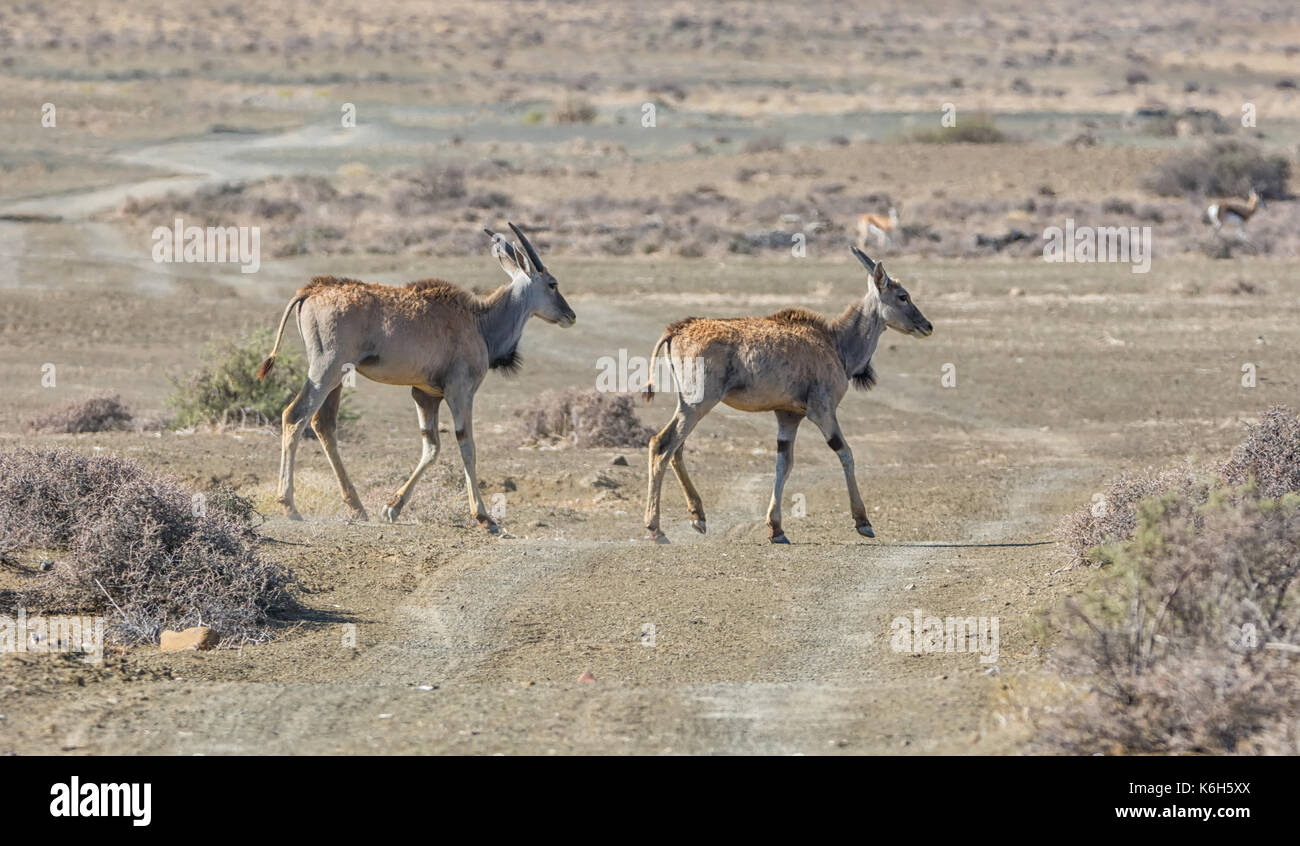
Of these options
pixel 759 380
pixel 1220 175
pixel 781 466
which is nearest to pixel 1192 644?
pixel 759 380

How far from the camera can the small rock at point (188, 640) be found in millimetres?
9898

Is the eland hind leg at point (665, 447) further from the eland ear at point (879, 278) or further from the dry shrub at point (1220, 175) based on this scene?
the dry shrub at point (1220, 175)

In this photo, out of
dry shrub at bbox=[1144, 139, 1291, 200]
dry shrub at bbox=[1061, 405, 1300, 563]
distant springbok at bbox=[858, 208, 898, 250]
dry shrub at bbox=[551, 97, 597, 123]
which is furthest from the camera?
dry shrub at bbox=[551, 97, 597, 123]

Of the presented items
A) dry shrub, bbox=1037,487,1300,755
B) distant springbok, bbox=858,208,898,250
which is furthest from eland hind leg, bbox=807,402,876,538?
distant springbok, bbox=858,208,898,250

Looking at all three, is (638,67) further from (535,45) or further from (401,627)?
(401,627)

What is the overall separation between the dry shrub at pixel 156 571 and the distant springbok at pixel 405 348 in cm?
235

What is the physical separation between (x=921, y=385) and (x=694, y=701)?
15922 mm

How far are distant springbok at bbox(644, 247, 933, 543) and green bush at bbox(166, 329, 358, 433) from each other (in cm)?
723

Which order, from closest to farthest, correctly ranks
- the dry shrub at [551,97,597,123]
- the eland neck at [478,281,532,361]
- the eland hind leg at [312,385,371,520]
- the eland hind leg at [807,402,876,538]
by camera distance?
the eland hind leg at [807,402,876,538], the eland hind leg at [312,385,371,520], the eland neck at [478,281,532,361], the dry shrub at [551,97,597,123]

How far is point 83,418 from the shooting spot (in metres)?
19.8

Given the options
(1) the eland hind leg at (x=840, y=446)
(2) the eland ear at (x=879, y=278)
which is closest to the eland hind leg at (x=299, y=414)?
(1) the eland hind leg at (x=840, y=446)

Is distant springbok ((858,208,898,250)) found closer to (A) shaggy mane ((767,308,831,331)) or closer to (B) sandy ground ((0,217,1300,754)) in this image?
(B) sandy ground ((0,217,1300,754))

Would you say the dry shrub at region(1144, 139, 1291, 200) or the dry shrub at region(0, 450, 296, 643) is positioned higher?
the dry shrub at region(1144, 139, 1291, 200)

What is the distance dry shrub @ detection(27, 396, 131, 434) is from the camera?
19672 millimetres
